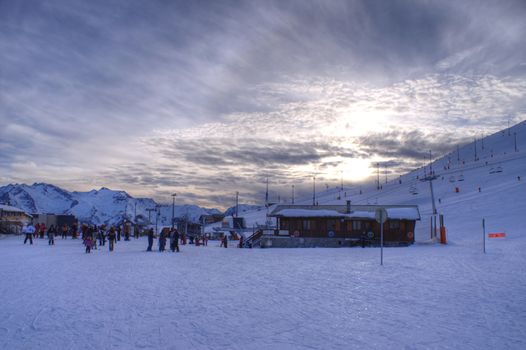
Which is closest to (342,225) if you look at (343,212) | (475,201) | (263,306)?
(343,212)

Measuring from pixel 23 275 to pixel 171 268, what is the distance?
212 inches

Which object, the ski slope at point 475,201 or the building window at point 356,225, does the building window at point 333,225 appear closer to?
the building window at point 356,225

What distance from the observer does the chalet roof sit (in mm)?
41281

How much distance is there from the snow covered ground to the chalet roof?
1003 inches

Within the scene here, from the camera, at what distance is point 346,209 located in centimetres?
4322

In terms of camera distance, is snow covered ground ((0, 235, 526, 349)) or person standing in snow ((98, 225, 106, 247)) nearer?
snow covered ground ((0, 235, 526, 349))

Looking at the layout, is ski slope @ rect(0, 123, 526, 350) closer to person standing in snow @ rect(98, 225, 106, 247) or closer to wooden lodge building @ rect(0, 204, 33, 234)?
person standing in snow @ rect(98, 225, 106, 247)

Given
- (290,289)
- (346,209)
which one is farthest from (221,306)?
(346,209)

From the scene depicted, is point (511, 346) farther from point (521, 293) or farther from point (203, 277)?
point (203, 277)

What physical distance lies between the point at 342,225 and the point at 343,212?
129cm

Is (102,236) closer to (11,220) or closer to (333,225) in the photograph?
(333,225)

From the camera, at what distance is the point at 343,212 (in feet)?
140

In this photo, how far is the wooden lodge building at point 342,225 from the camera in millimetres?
40928

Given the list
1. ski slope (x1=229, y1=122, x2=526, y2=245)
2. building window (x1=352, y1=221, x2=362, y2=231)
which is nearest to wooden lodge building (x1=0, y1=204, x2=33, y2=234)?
ski slope (x1=229, y1=122, x2=526, y2=245)
